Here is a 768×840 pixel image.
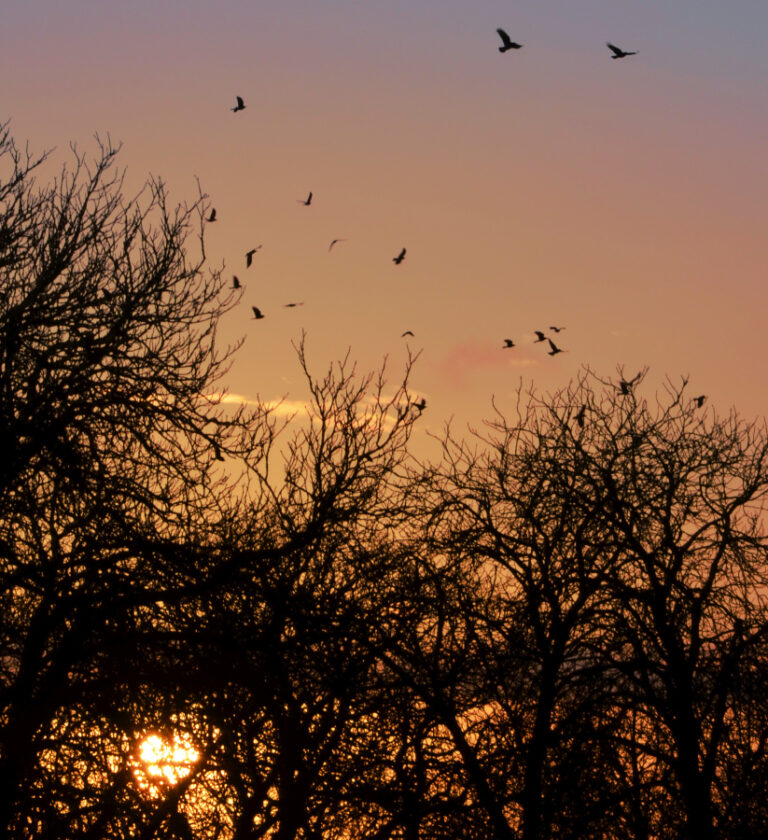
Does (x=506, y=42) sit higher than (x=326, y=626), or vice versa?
(x=506, y=42)

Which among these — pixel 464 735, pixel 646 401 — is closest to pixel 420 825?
pixel 464 735

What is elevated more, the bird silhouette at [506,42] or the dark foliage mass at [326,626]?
the bird silhouette at [506,42]

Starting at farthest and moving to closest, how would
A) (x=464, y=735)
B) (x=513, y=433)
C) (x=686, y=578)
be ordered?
(x=513, y=433)
(x=686, y=578)
(x=464, y=735)

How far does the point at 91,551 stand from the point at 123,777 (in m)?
2.53

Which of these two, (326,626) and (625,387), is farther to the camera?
(625,387)

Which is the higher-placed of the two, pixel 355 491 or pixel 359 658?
pixel 355 491

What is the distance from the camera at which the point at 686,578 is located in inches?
595

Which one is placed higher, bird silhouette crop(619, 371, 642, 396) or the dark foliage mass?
bird silhouette crop(619, 371, 642, 396)

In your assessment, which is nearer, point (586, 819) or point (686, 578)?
point (586, 819)

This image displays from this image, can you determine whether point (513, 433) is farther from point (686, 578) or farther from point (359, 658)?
point (359, 658)

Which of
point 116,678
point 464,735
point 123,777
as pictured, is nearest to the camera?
point 116,678

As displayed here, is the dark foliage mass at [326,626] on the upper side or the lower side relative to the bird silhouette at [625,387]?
lower

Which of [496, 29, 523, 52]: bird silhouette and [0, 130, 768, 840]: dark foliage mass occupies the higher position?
[496, 29, 523, 52]: bird silhouette

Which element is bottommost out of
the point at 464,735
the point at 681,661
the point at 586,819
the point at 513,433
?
the point at 586,819
